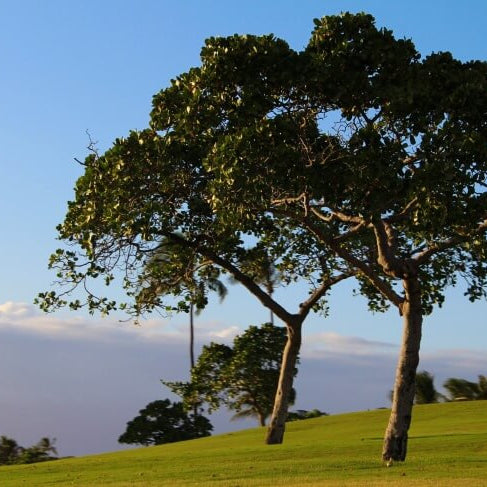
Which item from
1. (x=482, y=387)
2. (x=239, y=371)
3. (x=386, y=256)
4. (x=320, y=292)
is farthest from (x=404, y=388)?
(x=482, y=387)

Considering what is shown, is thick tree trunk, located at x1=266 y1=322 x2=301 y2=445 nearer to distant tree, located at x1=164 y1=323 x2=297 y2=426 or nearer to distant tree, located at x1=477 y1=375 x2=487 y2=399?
distant tree, located at x1=164 y1=323 x2=297 y2=426

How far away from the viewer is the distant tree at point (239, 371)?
160 feet

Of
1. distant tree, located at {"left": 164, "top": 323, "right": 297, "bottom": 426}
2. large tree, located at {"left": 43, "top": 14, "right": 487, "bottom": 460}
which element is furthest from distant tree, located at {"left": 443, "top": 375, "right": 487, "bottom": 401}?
large tree, located at {"left": 43, "top": 14, "right": 487, "bottom": 460}

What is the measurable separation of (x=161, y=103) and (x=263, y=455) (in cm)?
1304

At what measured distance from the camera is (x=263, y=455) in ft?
102

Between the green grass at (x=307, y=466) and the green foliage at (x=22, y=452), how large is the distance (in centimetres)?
1622

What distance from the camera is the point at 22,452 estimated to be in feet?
189

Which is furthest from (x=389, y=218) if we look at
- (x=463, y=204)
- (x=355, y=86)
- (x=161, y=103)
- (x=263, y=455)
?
(x=263, y=455)

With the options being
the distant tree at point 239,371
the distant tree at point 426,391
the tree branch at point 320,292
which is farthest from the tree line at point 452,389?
the tree branch at point 320,292

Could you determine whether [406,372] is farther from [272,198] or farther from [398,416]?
[272,198]

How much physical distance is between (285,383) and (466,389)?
30.6 m

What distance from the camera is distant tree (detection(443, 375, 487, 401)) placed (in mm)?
62500

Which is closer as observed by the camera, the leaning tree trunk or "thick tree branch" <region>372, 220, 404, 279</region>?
the leaning tree trunk

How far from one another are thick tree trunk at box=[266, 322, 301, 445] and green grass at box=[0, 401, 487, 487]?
214 centimetres
